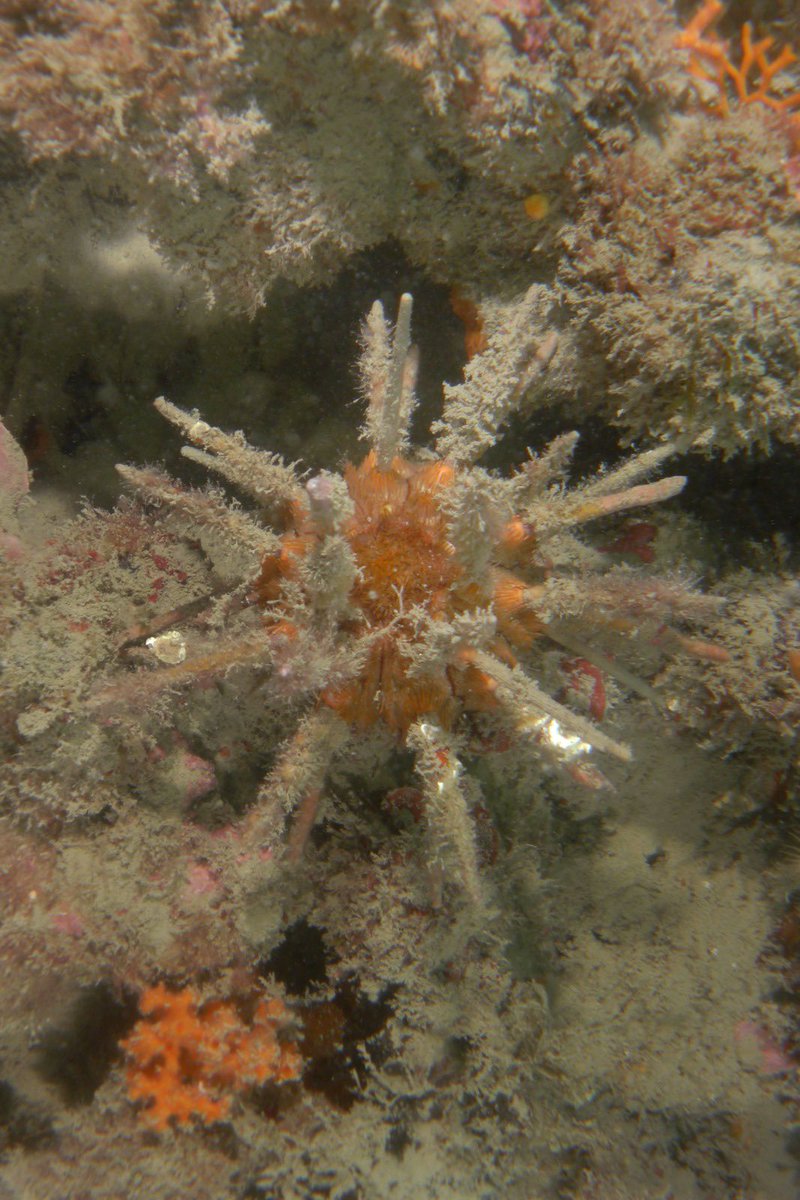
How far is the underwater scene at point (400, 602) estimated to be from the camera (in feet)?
8.16

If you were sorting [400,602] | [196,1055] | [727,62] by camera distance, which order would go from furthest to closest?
[196,1055] < [727,62] < [400,602]

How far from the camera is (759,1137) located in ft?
13.4

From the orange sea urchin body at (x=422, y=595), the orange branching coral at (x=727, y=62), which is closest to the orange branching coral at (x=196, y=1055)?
the orange sea urchin body at (x=422, y=595)

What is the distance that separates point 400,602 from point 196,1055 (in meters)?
2.57

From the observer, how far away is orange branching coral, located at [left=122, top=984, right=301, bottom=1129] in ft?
10.5

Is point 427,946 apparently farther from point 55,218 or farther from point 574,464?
point 55,218

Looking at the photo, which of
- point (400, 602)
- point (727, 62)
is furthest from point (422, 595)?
point (727, 62)

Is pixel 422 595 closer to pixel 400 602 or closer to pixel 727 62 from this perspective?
pixel 400 602

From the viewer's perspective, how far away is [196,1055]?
3.23 meters

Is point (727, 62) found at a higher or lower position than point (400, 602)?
higher

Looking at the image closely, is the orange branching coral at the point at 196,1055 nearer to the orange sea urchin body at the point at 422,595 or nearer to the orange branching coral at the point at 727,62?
the orange sea urchin body at the point at 422,595

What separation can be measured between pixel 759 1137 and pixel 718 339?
4.75 metres

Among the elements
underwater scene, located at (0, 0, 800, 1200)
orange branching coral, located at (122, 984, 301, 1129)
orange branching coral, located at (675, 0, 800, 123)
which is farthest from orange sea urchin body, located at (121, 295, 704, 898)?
orange branching coral, located at (675, 0, 800, 123)

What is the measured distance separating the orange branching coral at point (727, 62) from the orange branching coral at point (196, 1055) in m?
4.65
